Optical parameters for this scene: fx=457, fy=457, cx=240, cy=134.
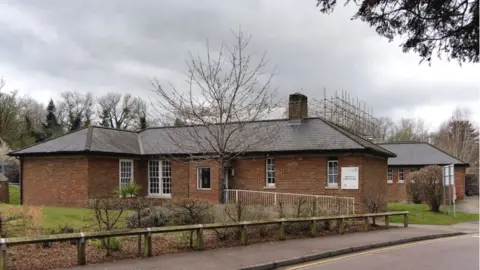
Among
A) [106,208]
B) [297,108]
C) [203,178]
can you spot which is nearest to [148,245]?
[106,208]

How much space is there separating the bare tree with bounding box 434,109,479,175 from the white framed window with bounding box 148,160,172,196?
50373 millimetres

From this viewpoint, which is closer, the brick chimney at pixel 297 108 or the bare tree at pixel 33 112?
the brick chimney at pixel 297 108

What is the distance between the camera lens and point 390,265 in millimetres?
11211

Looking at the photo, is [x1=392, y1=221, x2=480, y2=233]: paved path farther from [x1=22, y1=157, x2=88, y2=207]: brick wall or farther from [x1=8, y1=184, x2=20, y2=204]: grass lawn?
[x1=8, y1=184, x2=20, y2=204]: grass lawn

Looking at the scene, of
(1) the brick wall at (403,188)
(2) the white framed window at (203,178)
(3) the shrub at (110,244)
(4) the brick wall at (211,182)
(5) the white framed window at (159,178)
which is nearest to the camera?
(3) the shrub at (110,244)

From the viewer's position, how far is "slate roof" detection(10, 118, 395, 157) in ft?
82.8

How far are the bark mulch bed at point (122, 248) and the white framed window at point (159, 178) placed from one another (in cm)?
1428

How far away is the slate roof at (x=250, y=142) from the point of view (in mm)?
25237

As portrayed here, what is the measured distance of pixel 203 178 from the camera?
2800 centimetres

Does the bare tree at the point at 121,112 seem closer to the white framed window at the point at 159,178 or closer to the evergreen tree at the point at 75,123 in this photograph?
the evergreen tree at the point at 75,123

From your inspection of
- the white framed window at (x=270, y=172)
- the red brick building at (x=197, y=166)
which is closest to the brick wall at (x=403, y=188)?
the red brick building at (x=197, y=166)

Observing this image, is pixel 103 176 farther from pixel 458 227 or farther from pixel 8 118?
pixel 8 118

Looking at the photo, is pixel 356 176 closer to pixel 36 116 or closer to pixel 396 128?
pixel 36 116

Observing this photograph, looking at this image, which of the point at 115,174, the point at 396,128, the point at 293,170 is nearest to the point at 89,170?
the point at 115,174
